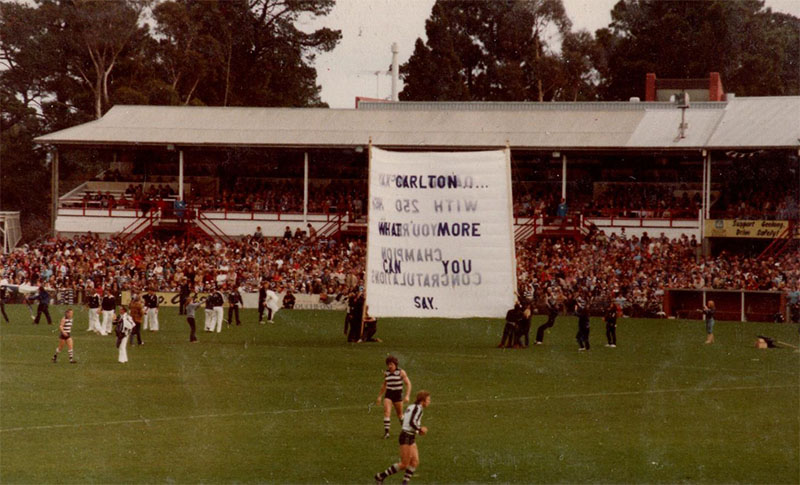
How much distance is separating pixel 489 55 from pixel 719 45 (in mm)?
17223

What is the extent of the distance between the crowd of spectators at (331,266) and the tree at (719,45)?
90.8 ft

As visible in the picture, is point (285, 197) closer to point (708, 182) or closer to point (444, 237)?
point (708, 182)

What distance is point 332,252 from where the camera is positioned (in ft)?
194

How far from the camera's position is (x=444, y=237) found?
2006 centimetres

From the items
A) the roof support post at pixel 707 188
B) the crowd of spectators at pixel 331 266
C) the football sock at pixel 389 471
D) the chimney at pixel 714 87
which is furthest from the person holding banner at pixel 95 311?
the chimney at pixel 714 87

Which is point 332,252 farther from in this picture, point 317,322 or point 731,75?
point 731,75

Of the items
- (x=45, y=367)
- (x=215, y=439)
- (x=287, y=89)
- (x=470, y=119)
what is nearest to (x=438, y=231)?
(x=215, y=439)

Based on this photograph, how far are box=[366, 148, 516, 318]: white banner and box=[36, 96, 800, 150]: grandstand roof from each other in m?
40.2

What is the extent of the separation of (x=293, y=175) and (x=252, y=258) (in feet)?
38.0

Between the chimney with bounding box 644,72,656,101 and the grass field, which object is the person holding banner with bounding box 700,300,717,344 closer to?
the grass field

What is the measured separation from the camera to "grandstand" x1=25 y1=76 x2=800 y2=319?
58.8m

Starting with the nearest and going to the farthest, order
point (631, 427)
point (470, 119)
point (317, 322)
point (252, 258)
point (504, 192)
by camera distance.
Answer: point (504, 192), point (631, 427), point (317, 322), point (252, 258), point (470, 119)

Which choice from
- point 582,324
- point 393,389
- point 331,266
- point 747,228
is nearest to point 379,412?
point 393,389

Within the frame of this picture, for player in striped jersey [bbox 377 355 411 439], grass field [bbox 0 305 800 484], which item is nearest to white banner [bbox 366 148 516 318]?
player in striped jersey [bbox 377 355 411 439]
